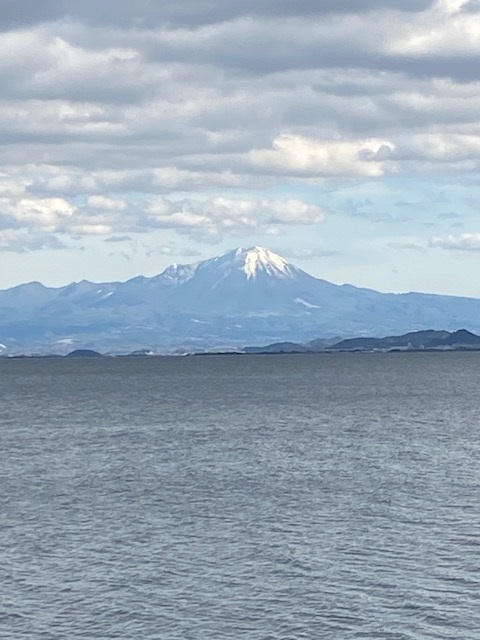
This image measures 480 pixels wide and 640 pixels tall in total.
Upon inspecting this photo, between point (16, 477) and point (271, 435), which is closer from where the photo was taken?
point (16, 477)

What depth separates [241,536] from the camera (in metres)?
61.1

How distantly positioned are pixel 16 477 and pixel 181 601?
40608 millimetres

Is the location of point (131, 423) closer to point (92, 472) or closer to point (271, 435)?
point (271, 435)

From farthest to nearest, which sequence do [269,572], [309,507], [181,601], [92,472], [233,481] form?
[92,472]
[233,481]
[309,507]
[269,572]
[181,601]

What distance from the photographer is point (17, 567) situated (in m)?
54.7

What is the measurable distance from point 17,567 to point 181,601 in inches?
377

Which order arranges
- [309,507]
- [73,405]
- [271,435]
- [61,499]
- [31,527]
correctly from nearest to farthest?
[31,527] < [309,507] < [61,499] < [271,435] < [73,405]

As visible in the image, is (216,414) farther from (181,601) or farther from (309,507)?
(181,601)

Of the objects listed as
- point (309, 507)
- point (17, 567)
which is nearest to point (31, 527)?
point (17, 567)

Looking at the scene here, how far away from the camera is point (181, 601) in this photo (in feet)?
160

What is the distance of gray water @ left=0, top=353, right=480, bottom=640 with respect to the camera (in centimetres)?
4631

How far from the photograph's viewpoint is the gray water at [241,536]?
4631 centimetres

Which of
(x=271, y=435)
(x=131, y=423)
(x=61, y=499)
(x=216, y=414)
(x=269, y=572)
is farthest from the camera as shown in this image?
(x=216, y=414)

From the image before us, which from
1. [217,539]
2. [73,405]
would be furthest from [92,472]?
[73,405]
